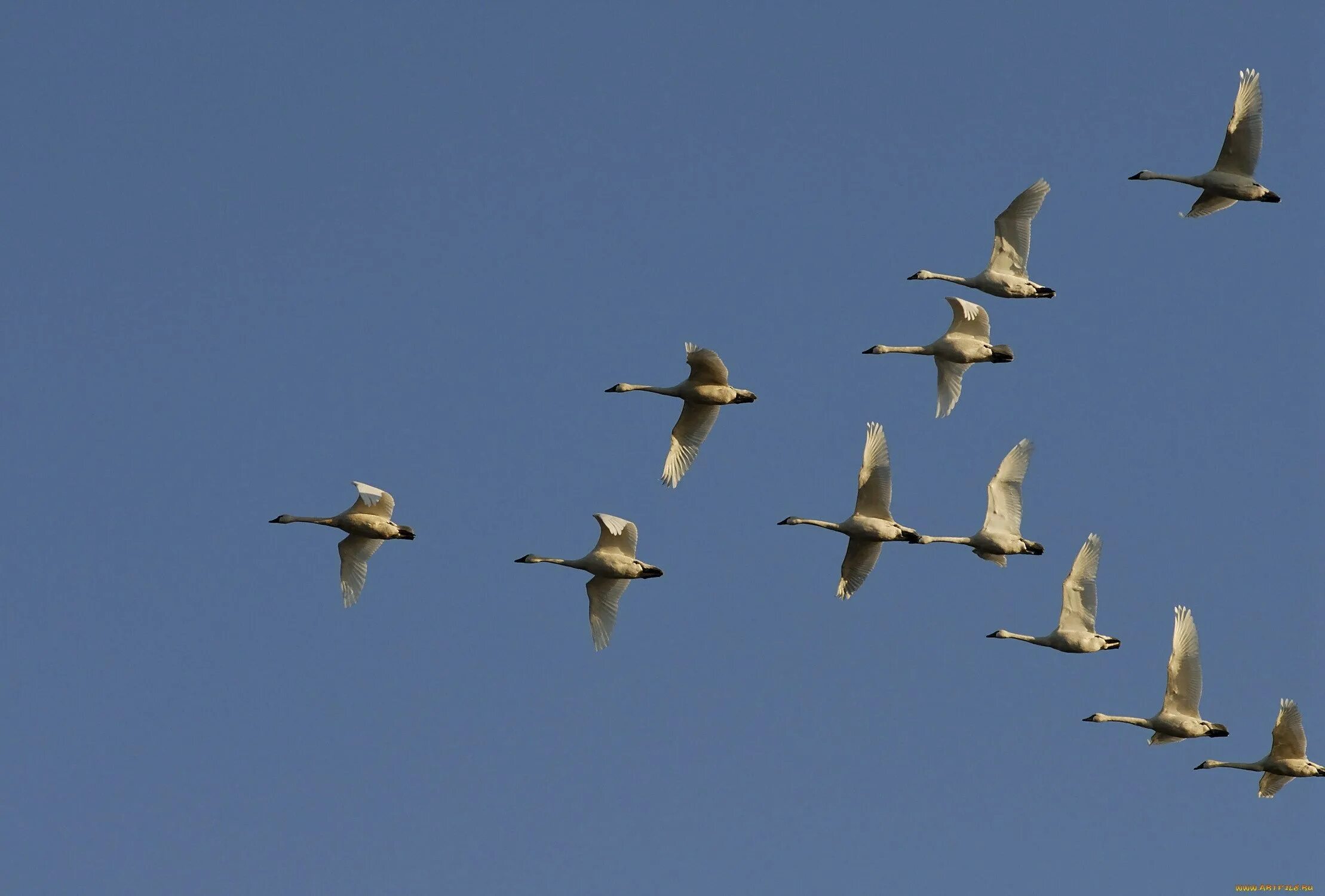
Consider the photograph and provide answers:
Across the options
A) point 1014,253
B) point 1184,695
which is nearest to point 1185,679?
point 1184,695

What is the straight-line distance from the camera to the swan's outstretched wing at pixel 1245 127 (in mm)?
93312

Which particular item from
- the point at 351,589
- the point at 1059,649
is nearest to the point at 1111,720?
the point at 1059,649

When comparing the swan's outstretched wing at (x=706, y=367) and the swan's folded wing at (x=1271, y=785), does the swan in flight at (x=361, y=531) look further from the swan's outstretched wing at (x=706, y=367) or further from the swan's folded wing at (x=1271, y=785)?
the swan's folded wing at (x=1271, y=785)

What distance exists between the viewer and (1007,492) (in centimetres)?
9756

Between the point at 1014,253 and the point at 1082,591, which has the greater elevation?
the point at 1014,253

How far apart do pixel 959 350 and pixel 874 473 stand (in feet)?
12.8

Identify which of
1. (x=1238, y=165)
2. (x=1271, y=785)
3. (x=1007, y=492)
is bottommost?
(x=1271, y=785)

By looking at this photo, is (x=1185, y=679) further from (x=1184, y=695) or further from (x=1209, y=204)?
(x=1209, y=204)

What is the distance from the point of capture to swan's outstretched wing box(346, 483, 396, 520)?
95438 millimetres

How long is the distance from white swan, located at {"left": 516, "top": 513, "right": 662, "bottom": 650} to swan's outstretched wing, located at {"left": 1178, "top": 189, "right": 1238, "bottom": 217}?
16383mm

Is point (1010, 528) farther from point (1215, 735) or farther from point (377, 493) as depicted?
point (377, 493)

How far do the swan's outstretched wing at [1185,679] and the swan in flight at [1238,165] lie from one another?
36.5 ft

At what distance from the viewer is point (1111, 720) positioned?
10006 centimetres

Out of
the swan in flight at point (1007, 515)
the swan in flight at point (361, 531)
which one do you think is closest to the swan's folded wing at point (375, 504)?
the swan in flight at point (361, 531)
